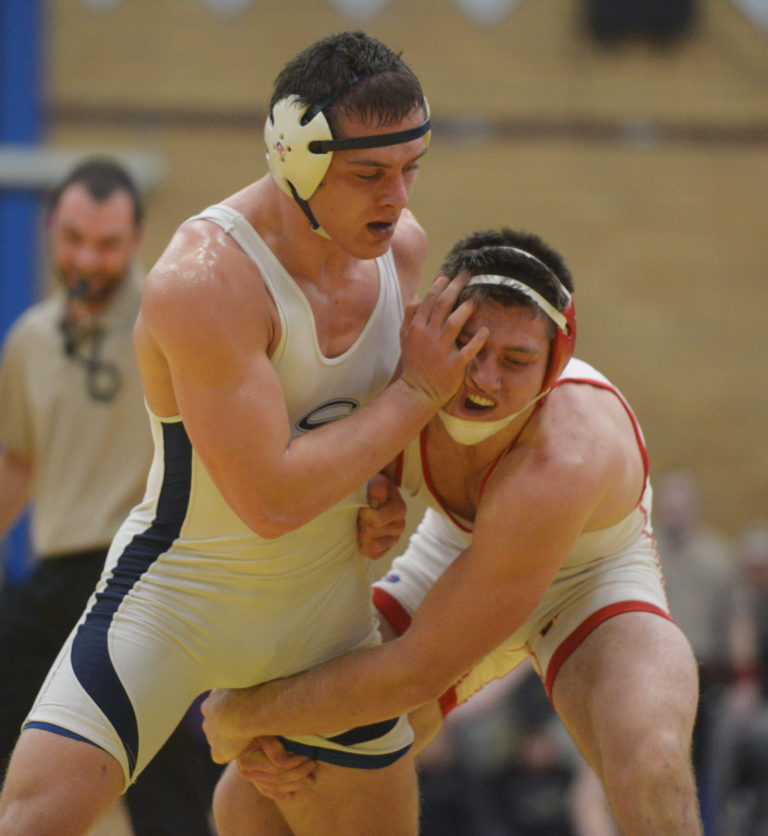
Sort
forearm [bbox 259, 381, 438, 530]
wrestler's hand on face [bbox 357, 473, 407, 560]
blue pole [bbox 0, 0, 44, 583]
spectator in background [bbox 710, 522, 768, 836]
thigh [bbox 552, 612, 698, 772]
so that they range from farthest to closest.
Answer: blue pole [bbox 0, 0, 44, 583], spectator in background [bbox 710, 522, 768, 836], wrestler's hand on face [bbox 357, 473, 407, 560], thigh [bbox 552, 612, 698, 772], forearm [bbox 259, 381, 438, 530]

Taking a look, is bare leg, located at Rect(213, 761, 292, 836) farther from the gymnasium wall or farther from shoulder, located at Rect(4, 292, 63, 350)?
the gymnasium wall

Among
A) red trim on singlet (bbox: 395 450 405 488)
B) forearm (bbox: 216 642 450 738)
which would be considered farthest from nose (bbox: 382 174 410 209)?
forearm (bbox: 216 642 450 738)

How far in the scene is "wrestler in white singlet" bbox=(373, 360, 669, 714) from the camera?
342 cm

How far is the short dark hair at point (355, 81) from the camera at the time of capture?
288 cm

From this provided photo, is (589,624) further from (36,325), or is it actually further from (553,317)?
(36,325)

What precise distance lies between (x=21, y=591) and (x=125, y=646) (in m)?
1.86

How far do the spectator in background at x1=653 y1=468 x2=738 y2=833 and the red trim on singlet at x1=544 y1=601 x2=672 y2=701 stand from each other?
407 cm

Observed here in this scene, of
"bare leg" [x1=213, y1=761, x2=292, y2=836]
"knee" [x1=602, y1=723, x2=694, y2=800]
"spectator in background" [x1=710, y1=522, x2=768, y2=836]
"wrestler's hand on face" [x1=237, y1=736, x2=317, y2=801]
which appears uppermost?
"knee" [x1=602, y1=723, x2=694, y2=800]

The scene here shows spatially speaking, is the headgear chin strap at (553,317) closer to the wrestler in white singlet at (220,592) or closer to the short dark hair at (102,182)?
the wrestler in white singlet at (220,592)

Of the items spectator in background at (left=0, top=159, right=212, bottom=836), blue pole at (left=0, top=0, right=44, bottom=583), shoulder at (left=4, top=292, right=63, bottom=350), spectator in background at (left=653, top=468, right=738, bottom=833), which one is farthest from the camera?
blue pole at (left=0, top=0, right=44, bottom=583)

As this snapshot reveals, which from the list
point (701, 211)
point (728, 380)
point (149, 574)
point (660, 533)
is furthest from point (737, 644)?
point (149, 574)

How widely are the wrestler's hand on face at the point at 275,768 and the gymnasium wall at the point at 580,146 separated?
7790mm

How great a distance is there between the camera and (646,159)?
1112 cm

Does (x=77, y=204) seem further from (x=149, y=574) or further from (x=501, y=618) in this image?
(x=501, y=618)
